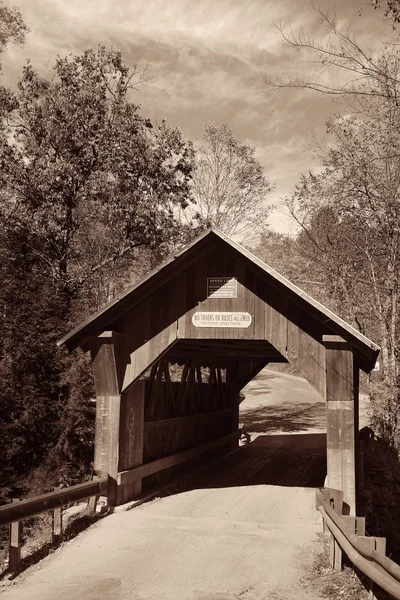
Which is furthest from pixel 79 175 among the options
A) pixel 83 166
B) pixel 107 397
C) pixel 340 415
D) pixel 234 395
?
pixel 340 415

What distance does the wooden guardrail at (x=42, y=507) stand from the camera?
6.66m

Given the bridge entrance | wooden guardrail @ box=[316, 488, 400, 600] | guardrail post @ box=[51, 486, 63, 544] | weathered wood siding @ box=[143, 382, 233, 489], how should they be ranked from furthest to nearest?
weathered wood siding @ box=[143, 382, 233, 489] < the bridge entrance < guardrail post @ box=[51, 486, 63, 544] < wooden guardrail @ box=[316, 488, 400, 600]

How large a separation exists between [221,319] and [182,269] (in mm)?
1173

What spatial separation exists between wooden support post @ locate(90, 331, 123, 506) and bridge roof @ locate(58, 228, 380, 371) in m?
0.30

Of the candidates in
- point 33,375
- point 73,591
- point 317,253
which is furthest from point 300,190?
point 73,591

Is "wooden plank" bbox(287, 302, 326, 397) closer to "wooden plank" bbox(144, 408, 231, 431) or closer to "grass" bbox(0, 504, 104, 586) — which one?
"wooden plank" bbox(144, 408, 231, 431)

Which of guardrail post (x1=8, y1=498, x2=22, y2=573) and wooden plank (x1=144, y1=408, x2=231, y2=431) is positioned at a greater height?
wooden plank (x1=144, y1=408, x2=231, y2=431)

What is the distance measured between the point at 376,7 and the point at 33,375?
33.5ft

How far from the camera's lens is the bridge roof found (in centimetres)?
893

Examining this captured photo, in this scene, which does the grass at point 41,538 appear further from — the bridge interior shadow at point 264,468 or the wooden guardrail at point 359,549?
the wooden guardrail at point 359,549

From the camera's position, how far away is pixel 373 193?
62.8 feet

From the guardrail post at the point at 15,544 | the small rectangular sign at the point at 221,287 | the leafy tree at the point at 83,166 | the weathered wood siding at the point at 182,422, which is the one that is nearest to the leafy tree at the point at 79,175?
the leafy tree at the point at 83,166

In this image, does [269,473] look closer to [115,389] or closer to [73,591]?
[115,389]

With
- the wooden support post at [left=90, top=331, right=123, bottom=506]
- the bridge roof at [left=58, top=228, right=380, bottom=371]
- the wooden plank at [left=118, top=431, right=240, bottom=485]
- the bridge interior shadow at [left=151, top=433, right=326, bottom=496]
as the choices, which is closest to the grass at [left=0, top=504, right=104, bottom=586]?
the wooden support post at [left=90, top=331, right=123, bottom=506]
